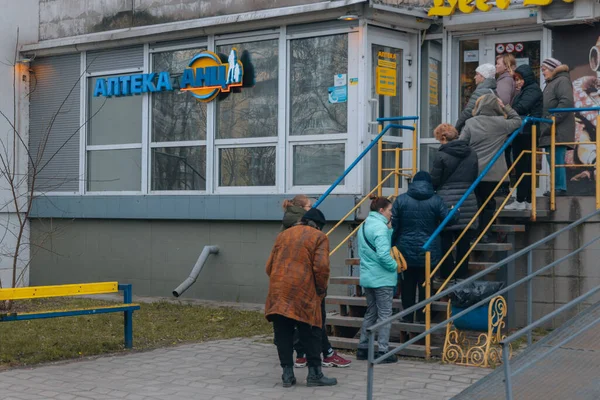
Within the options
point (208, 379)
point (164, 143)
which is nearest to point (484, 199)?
point (208, 379)

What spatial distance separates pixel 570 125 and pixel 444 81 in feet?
8.19

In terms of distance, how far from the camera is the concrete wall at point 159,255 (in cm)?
1323

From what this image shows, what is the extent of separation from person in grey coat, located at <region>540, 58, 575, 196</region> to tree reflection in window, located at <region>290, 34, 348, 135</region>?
8.73 ft

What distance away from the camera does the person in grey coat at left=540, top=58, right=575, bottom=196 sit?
11086 millimetres

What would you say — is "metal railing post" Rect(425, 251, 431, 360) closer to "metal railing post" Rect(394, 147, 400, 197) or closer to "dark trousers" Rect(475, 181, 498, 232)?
"dark trousers" Rect(475, 181, 498, 232)

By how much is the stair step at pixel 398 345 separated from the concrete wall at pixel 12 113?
735cm

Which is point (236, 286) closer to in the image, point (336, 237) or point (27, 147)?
point (336, 237)

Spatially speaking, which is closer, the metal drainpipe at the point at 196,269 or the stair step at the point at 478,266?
the stair step at the point at 478,266

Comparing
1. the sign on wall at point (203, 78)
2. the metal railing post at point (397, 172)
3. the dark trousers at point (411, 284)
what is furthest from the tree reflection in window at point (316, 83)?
the dark trousers at point (411, 284)

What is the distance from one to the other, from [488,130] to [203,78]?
16.0 feet

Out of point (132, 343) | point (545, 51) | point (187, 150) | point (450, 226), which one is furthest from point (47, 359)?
point (545, 51)

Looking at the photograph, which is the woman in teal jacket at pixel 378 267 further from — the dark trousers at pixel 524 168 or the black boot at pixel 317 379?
the dark trousers at pixel 524 168

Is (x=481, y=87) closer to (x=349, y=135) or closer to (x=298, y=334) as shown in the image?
(x=349, y=135)

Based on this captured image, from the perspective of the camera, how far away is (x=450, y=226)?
32.3ft
